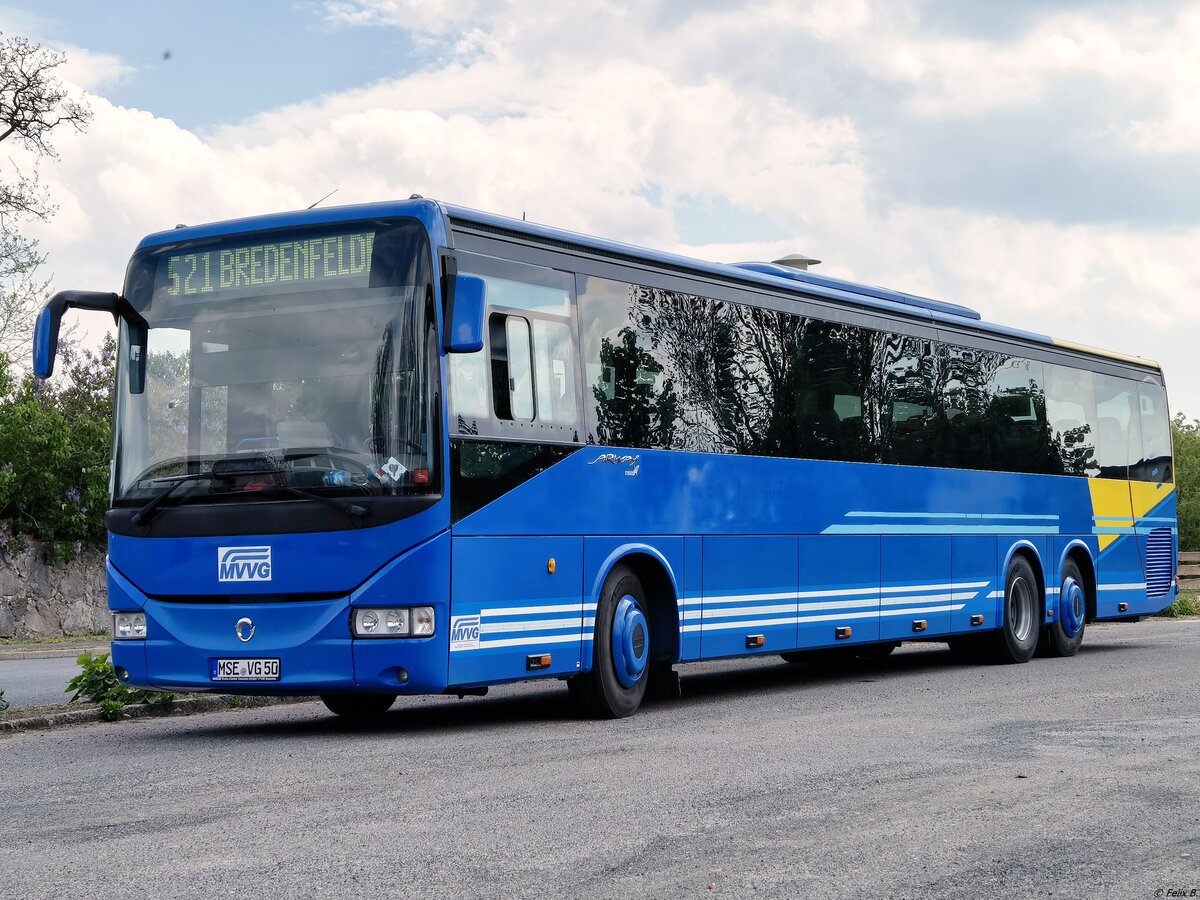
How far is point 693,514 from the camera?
13195mm

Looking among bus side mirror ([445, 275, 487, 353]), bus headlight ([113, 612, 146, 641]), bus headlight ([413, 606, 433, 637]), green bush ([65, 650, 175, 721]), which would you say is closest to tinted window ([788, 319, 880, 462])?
bus side mirror ([445, 275, 487, 353])

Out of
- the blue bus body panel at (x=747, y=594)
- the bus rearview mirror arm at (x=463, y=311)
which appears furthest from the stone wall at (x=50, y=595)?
the bus rearview mirror arm at (x=463, y=311)

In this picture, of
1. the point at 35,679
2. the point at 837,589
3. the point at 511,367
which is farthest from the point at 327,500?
the point at 35,679

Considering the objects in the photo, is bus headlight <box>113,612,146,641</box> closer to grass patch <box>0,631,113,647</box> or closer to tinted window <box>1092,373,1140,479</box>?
tinted window <box>1092,373,1140,479</box>

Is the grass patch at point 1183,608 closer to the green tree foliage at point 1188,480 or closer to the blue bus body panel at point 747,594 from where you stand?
the blue bus body panel at point 747,594

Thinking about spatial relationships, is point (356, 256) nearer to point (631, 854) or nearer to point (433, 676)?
point (433, 676)

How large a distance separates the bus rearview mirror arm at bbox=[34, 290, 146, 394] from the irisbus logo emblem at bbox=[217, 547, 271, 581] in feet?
4.54

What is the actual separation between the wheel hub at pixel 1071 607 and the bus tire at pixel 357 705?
9.73m

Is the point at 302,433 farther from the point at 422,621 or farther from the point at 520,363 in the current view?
the point at 520,363

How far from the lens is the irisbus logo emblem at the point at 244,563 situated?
10664mm

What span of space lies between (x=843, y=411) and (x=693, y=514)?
295cm

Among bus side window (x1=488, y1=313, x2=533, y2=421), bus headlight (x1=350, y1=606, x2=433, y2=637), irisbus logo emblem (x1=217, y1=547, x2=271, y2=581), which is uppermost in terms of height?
bus side window (x1=488, y1=313, x2=533, y2=421)

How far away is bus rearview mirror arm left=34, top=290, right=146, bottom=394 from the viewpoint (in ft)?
35.3

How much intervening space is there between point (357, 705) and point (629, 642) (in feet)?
7.68
